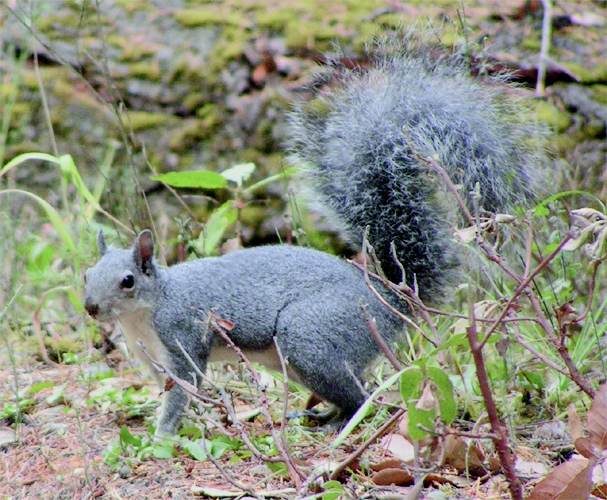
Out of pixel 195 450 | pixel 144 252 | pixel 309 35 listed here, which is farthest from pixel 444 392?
pixel 309 35

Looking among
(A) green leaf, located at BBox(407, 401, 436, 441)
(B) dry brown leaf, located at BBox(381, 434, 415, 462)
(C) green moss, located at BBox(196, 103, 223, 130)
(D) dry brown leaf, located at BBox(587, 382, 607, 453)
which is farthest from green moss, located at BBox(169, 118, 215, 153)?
(A) green leaf, located at BBox(407, 401, 436, 441)

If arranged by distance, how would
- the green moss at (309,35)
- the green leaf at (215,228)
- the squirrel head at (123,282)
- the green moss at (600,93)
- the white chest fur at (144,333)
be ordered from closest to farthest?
the squirrel head at (123,282), the white chest fur at (144,333), the green leaf at (215,228), the green moss at (600,93), the green moss at (309,35)

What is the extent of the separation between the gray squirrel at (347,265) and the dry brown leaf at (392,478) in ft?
1.58

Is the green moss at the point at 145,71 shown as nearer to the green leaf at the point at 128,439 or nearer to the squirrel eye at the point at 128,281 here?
the squirrel eye at the point at 128,281

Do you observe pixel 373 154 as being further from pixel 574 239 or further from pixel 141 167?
pixel 141 167

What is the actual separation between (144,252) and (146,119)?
102 inches

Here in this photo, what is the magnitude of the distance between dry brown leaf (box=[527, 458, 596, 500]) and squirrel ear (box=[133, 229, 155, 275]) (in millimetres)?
1294

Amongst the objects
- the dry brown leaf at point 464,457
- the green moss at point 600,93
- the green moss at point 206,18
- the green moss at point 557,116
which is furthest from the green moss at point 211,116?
the dry brown leaf at point 464,457

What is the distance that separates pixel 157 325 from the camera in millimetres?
2285

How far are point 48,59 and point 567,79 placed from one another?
3250 millimetres

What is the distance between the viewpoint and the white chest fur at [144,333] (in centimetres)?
229

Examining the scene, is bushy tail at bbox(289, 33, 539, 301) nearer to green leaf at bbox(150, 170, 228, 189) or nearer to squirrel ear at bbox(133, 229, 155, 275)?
green leaf at bbox(150, 170, 228, 189)

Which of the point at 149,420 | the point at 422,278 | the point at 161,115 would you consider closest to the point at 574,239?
the point at 422,278

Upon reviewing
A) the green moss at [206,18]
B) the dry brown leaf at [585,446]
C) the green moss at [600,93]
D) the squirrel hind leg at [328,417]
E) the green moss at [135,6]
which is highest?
the green moss at [135,6]
